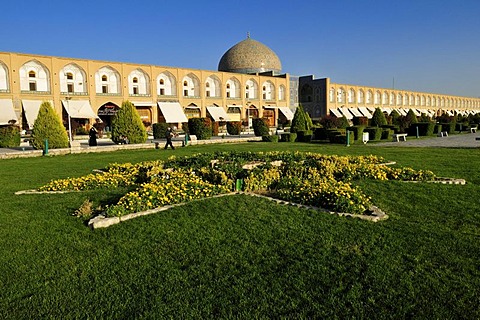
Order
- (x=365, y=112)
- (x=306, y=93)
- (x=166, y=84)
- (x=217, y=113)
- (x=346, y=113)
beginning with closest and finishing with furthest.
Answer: (x=166, y=84) → (x=217, y=113) → (x=346, y=113) → (x=306, y=93) → (x=365, y=112)

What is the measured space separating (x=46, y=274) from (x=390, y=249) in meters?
3.12

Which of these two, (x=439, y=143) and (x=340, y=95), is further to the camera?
(x=340, y=95)

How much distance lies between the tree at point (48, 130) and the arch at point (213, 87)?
24.2 meters

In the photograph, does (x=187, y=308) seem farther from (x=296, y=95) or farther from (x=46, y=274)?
(x=296, y=95)

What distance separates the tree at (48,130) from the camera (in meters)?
14.8

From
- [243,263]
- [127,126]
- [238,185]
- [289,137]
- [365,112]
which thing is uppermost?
[365,112]

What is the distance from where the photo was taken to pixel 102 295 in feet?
9.34

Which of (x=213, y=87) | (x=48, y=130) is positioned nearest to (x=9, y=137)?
(x=48, y=130)

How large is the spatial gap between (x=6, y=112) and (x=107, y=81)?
846 centimetres

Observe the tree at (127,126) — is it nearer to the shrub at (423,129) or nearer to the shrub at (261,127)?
the shrub at (261,127)

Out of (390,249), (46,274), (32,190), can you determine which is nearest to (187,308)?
(46,274)

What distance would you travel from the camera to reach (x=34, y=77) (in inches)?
1113

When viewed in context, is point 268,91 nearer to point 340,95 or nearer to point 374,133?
point 340,95

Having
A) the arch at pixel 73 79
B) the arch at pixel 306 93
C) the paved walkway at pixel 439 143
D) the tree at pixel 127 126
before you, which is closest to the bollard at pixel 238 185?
the paved walkway at pixel 439 143
